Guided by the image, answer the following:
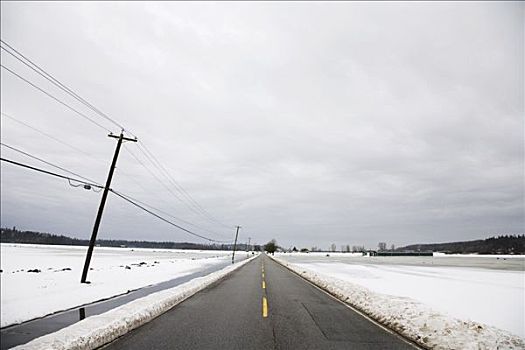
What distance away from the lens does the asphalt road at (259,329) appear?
275 inches

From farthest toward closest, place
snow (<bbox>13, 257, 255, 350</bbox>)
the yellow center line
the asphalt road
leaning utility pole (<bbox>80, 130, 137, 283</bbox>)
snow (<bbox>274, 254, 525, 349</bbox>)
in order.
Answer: leaning utility pole (<bbox>80, 130, 137, 283</bbox>)
the yellow center line
snow (<bbox>274, 254, 525, 349</bbox>)
the asphalt road
snow (<bbox>13, 257, 255, 350</bbox>)

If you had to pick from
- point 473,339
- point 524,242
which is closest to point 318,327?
point 473,339

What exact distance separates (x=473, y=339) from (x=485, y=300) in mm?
9670

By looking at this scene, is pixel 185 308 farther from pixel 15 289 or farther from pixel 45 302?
pixel 15 289

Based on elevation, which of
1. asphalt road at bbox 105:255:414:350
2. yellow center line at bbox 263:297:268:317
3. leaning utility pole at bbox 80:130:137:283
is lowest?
yellow center line at bbox 263:297:268:317

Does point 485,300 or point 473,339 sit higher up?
point 473,339

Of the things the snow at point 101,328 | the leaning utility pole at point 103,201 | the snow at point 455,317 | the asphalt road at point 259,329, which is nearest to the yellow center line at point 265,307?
the asphalt road at point 259,329

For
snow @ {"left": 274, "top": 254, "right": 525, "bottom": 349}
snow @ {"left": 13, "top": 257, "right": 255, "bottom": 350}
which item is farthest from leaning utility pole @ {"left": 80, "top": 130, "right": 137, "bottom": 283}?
snow @ {"left": 274, "top": 254, "right": 525, "bottom": 349}

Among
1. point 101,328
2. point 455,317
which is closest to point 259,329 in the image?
point 101,328

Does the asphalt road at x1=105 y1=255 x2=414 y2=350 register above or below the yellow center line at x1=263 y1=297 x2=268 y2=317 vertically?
above

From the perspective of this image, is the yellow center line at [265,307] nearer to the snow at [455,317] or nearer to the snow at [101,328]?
the snow at [101,328]

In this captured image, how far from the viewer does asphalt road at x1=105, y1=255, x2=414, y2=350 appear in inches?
275

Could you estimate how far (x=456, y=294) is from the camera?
1677 cm

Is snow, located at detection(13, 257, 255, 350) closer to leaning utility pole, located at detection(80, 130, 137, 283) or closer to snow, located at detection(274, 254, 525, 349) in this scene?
snow, located at detection(274, 254, 525, 349)
